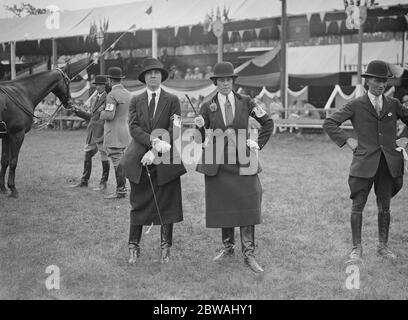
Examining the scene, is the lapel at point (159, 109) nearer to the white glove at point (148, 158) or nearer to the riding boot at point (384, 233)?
the white glove at point (148, 158)

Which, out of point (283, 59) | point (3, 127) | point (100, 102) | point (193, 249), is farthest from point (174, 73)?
point (193, 249)

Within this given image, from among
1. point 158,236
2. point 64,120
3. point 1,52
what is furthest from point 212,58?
point 158,236

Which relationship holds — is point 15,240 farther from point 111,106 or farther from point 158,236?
point 111,106

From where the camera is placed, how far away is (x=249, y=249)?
503 cm

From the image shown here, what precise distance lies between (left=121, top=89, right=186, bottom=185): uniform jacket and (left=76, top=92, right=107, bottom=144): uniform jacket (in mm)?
3704

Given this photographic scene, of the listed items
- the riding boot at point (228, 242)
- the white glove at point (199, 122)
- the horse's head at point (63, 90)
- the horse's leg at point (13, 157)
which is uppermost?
the horse's head at point (63, 90)

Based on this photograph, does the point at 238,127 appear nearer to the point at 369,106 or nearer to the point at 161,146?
the point at 161,146

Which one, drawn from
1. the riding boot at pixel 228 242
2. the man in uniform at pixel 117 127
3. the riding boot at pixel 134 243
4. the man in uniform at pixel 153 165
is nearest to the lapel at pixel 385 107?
the riding boot at pixel 228 242

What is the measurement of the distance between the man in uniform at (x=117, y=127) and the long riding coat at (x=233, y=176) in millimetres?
3441

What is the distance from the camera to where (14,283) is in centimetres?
447

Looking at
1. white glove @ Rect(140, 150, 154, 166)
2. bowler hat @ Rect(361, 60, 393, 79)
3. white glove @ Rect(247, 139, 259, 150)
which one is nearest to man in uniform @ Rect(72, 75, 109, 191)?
white glove @ Rect(140, 150, 154, 166)

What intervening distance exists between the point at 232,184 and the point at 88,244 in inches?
75.2

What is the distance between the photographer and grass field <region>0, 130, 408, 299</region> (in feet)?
14.4

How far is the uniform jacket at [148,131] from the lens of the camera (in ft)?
16.7
